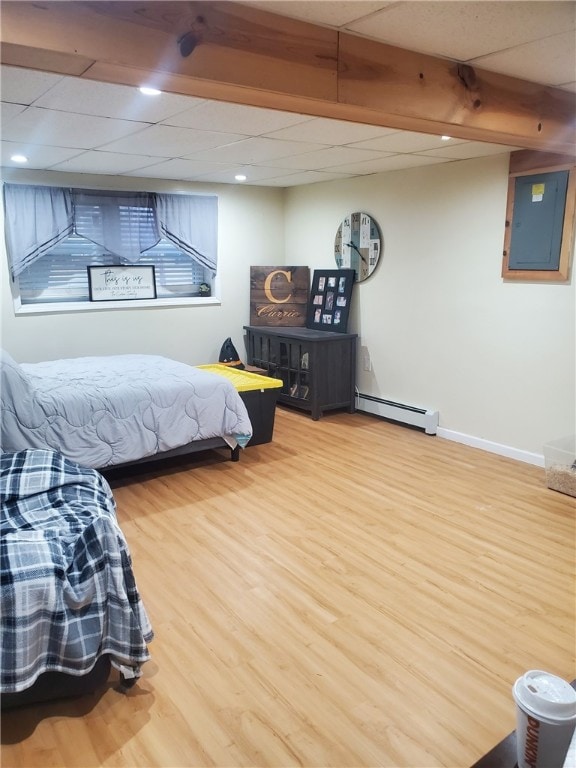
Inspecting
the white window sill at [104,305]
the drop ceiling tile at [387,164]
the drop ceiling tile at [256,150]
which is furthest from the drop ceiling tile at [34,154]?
the drop ceiling tile at [387,164]

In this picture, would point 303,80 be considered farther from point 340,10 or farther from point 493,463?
point 493,463

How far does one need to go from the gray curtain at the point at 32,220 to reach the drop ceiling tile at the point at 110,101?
85.6 inches

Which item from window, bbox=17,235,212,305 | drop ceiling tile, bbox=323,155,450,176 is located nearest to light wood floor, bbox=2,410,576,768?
window, bbox=17,235,212,305

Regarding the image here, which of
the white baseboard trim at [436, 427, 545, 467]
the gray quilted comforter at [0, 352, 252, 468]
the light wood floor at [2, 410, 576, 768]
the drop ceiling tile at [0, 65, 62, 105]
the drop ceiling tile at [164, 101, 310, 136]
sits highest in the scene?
the drop ceiling tile at [164, 101, 310, 136]

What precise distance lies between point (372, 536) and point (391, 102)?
2165 millimetres

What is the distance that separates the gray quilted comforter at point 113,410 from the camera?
129 inches

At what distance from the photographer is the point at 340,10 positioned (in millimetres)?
1828

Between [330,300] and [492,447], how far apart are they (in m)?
2.18

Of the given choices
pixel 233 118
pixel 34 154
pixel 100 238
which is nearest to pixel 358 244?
pixel 100 238

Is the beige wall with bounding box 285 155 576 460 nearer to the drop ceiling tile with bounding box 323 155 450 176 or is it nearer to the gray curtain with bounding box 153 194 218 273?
the drop ceiling tile with bounding box 323 155 450 176

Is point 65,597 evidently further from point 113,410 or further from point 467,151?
point 467,151

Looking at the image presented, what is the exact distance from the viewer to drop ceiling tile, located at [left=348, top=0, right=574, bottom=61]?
1808 mm

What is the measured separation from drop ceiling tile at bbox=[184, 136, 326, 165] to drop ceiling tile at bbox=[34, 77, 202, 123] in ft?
2.83

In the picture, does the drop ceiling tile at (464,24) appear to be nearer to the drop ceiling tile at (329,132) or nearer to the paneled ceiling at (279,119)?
the paneled ceiling at (279,119)
